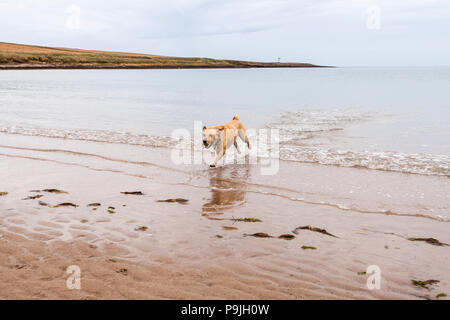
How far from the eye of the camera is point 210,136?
10.5m

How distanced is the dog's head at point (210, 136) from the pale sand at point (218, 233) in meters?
0.98

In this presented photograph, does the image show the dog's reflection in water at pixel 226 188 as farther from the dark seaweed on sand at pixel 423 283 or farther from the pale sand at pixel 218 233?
the dark seaweed on sand at pixel 423 283

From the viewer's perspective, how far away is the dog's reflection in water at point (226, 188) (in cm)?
711

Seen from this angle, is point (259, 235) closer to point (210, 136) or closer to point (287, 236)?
point (287, 236)

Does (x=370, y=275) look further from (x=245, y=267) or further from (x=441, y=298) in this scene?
(x=245, y=267)

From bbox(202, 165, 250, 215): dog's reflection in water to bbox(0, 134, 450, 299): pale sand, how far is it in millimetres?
27

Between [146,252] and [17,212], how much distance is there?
9.75 feet

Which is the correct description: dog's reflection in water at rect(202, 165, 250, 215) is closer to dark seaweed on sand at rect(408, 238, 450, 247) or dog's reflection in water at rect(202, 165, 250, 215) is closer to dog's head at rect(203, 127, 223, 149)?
dog's head at rect(203, 127, 223, 149)

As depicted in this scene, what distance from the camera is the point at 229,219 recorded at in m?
6.36

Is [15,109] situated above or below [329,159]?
above

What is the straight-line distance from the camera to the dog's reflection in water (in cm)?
711

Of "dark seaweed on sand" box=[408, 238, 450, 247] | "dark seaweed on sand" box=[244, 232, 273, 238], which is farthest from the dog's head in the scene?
"dark seaweed on sand" box=[408, 238, 450, 247]

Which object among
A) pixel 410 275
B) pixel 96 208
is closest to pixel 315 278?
pixel 410 275

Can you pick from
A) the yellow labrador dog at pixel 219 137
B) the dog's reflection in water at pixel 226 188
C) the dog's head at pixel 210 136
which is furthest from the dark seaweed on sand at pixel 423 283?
the dog's head at pixel 210 136
